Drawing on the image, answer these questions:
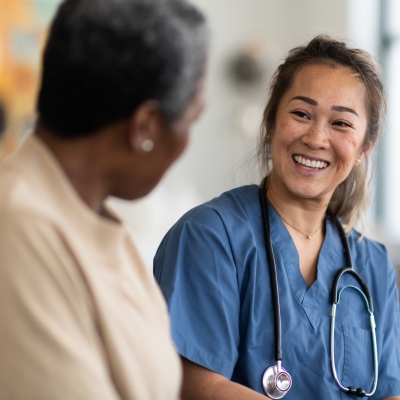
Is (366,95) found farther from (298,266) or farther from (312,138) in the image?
(298,266)

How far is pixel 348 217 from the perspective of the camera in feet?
5.94

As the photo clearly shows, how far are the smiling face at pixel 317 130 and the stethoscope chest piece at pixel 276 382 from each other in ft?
1.38

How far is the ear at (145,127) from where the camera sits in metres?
0.82

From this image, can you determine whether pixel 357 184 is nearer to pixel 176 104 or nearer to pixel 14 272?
pixel 176 104

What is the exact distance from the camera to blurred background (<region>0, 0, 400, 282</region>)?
14.0 feet

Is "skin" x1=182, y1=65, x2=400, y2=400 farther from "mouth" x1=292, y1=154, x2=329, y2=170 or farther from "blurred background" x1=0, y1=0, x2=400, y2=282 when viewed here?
"blurred background" x1=0, y1=0, x2=400, y2=282

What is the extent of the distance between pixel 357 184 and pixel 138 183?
1.07 metres

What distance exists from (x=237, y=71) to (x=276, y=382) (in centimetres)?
363

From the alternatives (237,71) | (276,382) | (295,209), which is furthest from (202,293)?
(237,71)

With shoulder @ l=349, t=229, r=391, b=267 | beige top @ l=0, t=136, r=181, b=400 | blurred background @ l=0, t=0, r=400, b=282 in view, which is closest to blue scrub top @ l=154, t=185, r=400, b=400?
shoulder @ l=349, t=229, r=391, b=267

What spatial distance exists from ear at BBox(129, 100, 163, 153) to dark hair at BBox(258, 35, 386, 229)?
0.88 metres

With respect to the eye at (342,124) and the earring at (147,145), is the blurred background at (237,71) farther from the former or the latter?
the earring at (147,145)

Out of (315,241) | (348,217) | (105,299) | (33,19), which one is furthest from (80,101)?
(33,19)

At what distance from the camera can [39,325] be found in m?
0.73
